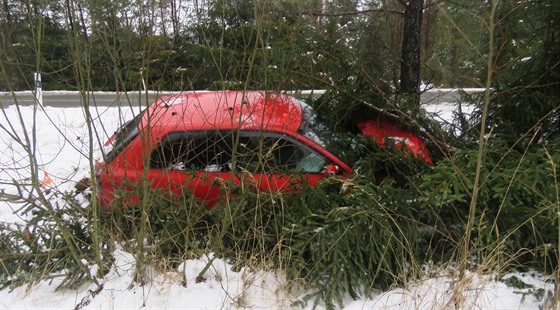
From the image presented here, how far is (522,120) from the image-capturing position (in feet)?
13.5

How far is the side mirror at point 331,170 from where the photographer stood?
339cm

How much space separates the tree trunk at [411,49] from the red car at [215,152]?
1.90 meters

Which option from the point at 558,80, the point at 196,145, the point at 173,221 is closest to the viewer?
the point at 173,221

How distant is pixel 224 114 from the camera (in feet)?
11.2

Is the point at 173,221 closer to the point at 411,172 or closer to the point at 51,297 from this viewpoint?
the point at 51,297

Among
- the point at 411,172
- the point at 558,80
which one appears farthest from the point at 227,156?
the point at 558,80

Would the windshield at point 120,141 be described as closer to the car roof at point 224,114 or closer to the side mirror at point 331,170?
the car roof at point 224,114

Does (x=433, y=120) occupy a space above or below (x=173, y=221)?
above

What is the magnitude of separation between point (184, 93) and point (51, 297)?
1935 mm

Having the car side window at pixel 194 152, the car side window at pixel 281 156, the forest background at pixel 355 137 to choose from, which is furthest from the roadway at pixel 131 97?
the car side window at pixel 281 156

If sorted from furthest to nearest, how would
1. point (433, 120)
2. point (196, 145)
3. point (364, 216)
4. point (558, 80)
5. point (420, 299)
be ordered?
point (433, 120) < point (558, 80) < point (196, 145) < point (364, 216) < point (420, 299)

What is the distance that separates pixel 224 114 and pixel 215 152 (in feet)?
1.15

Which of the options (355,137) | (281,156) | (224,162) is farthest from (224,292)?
(355,137)

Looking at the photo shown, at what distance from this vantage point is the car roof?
3.29 meters
